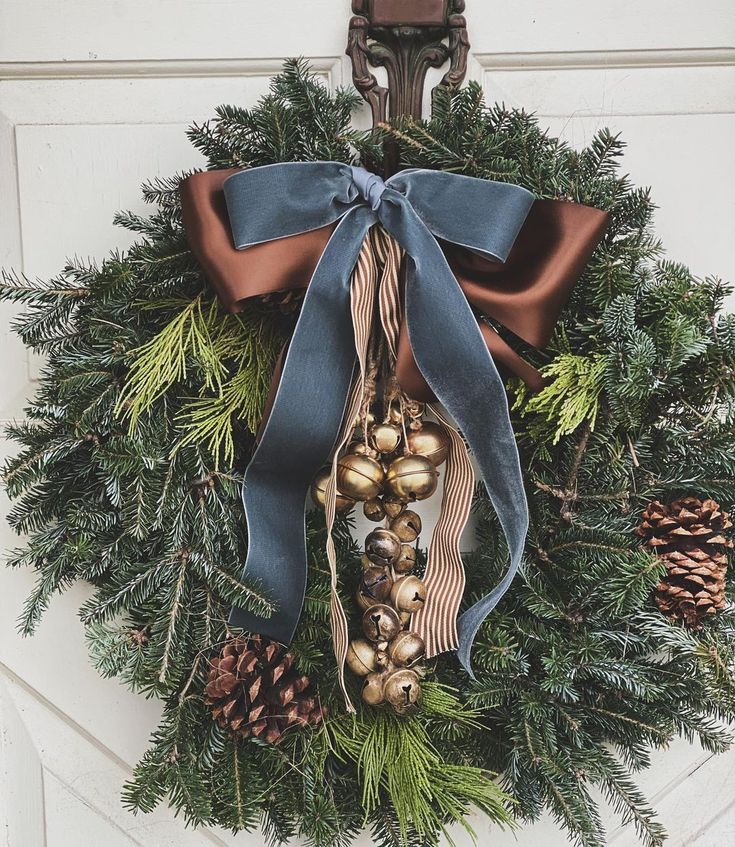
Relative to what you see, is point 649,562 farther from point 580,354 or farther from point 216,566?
point 216,566

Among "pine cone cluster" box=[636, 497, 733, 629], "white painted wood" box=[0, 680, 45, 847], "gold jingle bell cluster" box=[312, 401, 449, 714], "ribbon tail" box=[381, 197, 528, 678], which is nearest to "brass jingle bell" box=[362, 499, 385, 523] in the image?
"gold jingle bell cluster" box=[312, 401, 449, 714]

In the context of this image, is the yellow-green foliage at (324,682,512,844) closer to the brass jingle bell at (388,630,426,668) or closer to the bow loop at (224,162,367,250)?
the brass jingle bell at (388,630,426,668)

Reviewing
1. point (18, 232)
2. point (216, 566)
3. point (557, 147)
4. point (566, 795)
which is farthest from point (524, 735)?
point (18, 232)

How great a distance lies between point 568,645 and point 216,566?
33cm

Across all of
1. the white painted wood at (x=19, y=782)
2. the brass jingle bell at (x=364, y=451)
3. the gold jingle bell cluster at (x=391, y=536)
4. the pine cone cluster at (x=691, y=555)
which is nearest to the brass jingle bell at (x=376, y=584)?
the gold jingle bell cluster at (x=391, y=536)

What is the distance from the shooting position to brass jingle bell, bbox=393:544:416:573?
66cm

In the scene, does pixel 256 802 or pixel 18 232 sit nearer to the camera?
pixel 256 802

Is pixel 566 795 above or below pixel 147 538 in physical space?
below

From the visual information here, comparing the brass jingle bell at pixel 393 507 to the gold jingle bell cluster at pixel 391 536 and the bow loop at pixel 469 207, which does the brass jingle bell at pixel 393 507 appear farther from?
the bow loop at pixel 469 207

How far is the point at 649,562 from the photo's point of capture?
593 mm

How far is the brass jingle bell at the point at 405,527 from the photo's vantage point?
0.65 m

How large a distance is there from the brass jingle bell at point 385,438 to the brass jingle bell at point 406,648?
0.17 metres

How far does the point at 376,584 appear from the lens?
643 mm

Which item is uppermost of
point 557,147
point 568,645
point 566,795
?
point 557,147
